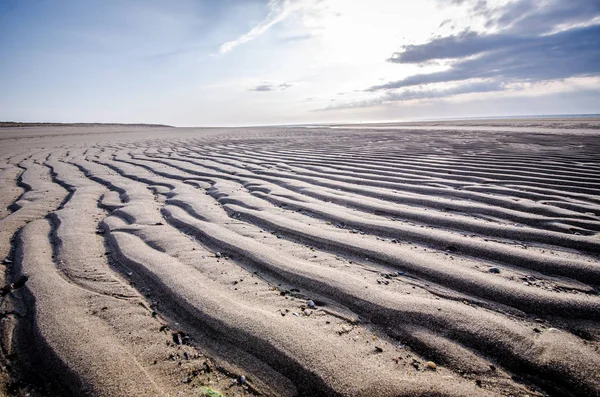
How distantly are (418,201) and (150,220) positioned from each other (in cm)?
217

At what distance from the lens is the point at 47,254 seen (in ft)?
5.95

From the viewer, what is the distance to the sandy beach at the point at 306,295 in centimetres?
100

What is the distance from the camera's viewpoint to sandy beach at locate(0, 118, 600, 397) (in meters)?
1.00

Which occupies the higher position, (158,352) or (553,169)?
(553,169)

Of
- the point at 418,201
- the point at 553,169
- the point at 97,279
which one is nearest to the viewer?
the point at 97,279

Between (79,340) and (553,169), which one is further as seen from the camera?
(553,169)

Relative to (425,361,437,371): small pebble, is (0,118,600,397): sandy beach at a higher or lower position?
higher

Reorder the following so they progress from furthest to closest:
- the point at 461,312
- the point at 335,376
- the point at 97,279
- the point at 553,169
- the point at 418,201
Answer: the point at 553,169, the point at 418,201, the point at 97,279, the point at 461,312, the point at 335,376

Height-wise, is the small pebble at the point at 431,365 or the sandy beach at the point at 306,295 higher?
the sandy beach at the point at 306,295

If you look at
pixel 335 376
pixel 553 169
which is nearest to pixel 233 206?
pixel 335 376

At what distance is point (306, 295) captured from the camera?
1.43 metres

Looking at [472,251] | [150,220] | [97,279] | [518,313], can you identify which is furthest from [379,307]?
[150,220]

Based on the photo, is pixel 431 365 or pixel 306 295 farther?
pixel 306 295

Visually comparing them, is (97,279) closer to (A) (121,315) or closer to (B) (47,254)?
(A) (121,315)
